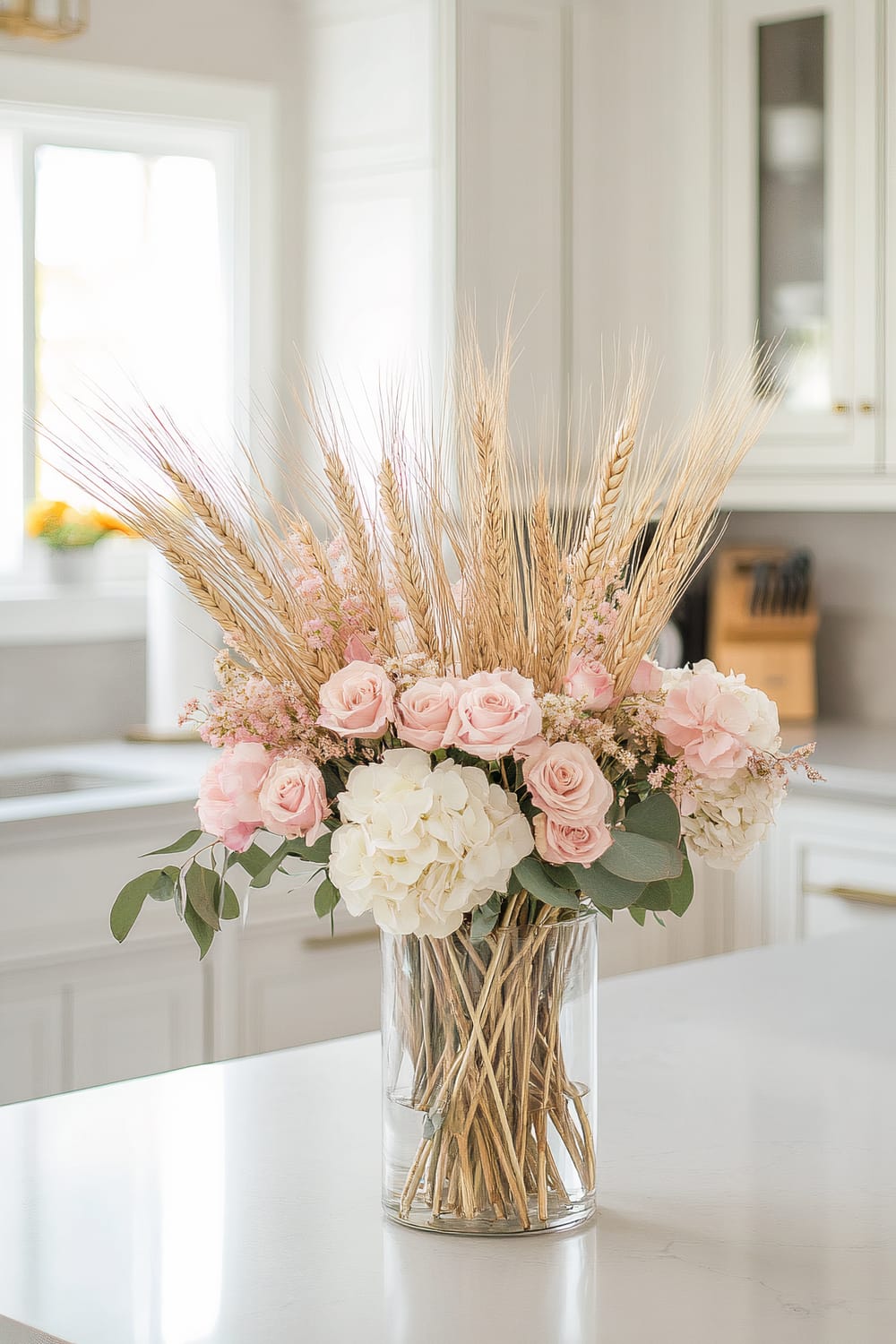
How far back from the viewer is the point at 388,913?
93 cm

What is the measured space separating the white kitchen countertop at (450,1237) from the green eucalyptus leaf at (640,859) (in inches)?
8.7

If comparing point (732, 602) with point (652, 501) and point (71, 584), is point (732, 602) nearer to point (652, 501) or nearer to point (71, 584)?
point (71, 584)

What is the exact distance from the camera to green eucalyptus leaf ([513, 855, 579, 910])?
933 mm

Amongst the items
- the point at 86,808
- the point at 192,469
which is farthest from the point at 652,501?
the point at 86,808

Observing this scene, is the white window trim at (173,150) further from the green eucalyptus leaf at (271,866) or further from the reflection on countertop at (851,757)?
the green eucalyptus leaf at (271,866)

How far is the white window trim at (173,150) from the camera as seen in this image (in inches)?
125

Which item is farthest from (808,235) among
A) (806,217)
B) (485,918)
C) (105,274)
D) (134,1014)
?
(485,918)

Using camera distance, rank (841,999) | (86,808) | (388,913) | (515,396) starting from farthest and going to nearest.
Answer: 1. (515,396)
2. (86,808)
3. (841,999)
4. (388,913)

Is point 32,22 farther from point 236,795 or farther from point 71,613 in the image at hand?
point 236,795

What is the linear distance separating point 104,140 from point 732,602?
59.5 inches

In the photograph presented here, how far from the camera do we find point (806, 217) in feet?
10.6

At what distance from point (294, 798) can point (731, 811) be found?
0.83 feet

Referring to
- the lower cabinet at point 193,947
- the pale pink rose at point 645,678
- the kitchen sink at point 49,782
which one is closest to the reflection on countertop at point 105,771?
the kitchen sink at point 49,782

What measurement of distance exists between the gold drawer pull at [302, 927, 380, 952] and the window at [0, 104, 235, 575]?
39.9 inches
